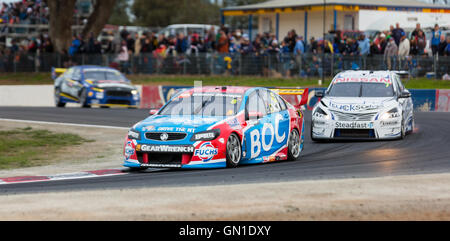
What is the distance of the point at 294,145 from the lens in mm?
13852

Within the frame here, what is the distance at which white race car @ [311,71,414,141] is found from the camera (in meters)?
16.6

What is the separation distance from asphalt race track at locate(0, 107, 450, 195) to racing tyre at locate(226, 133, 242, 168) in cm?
19

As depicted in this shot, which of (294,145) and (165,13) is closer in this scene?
(294,145)

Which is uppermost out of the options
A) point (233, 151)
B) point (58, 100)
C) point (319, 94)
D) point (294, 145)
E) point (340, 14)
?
point (340, 14)

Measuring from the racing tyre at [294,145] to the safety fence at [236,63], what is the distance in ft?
38.1

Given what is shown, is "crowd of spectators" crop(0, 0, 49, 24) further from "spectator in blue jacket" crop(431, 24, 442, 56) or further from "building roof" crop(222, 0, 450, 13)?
"spectator in blue jacket" crop(431, 24, 442, 56)

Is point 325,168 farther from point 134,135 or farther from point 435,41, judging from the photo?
point 435,41

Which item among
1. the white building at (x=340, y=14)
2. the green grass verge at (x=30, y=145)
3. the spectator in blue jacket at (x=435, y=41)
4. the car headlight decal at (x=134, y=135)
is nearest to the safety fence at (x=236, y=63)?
the spectator in blue jacket at (x=435, y=41)

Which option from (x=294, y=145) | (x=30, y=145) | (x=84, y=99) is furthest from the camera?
(x=84, y=99)

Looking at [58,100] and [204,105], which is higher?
[204,105]

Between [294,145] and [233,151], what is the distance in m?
1.88

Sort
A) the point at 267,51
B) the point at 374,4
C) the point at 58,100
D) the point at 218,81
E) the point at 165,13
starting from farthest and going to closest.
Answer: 1. the point at 165,13
2. the point at 374,4
3. the point at 267,51
4. the point at 218,81
5. the point at 58,100

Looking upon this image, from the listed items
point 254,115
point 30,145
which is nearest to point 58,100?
point 30,145
